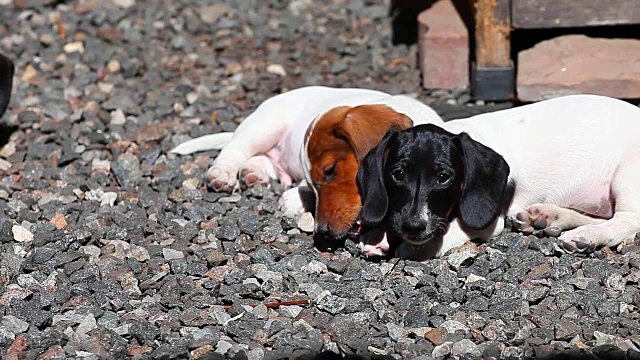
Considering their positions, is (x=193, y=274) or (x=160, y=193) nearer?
(x=193, y=274)

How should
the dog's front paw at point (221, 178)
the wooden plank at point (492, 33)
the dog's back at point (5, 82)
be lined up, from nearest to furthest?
the dog's front paw at point (221, 178) < the wooden plank at point (492, 33) < the dog's back at point (5, 82)

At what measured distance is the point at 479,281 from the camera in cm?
513

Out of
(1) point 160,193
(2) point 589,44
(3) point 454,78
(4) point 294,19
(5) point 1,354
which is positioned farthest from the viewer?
(4) point 294,19

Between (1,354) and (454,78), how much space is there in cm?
431

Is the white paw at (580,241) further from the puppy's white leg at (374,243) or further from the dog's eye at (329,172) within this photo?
the dog's eye at (329,172)

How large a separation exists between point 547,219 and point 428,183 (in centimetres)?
83

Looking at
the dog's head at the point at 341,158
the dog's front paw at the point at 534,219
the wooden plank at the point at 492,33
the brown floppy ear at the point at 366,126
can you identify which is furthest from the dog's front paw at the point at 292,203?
the wooden plank at the point at 492,33

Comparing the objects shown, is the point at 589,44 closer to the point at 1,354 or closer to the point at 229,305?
the point at 229,305

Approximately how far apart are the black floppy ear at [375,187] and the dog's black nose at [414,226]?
0.19 metres

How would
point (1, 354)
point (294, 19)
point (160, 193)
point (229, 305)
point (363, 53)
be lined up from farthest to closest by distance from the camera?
point (294, 19), point (363, 53), point (160, 193), point (229, 305), point (1, 354)

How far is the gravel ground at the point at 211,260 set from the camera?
4637mm

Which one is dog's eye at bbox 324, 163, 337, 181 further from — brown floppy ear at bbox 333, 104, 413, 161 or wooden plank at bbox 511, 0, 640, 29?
wooden plank at bbox 511, 0, 640, 29

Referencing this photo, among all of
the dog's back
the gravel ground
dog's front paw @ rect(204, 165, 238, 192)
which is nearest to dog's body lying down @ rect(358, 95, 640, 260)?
the gravel ground

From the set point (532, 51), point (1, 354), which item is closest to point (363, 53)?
point (532, 51)
